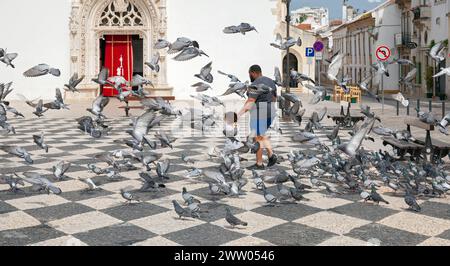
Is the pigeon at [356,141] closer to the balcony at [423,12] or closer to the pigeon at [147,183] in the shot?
the pigeon at [147,183]

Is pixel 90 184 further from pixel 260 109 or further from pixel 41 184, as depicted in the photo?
→ pixel 260 109

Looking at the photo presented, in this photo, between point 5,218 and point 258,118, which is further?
point 258,118

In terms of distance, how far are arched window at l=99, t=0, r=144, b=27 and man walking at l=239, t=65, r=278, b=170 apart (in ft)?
50.9

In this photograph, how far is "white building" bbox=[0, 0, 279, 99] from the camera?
21.7 metres

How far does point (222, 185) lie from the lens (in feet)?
19.8

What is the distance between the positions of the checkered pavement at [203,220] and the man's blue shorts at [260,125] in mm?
1216

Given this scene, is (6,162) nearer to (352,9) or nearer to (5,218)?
(5,218)

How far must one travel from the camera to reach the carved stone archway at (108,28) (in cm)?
2156

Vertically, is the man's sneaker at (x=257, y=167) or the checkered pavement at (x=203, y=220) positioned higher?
the man's sneaker at (x=257, y=167)

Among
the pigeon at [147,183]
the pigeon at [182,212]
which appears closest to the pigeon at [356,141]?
the pigeon at [182,212]

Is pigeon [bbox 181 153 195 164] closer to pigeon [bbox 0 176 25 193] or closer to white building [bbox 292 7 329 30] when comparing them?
pigeon [bbox 0 176 25 193]

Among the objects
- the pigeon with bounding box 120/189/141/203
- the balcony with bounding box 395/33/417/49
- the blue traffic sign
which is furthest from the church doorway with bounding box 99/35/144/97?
the balcony with bounding box 395/33/417/49
